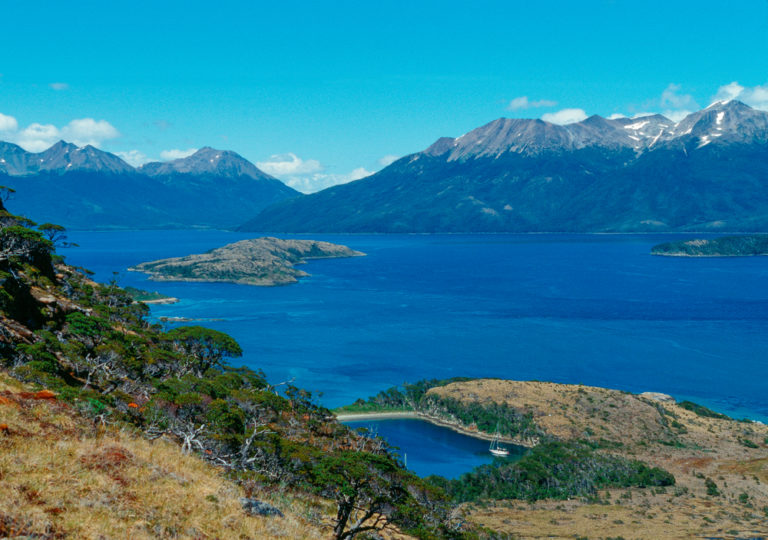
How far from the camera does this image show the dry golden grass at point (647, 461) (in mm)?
60625

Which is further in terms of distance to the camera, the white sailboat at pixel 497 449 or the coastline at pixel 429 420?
the coastline at pixel 429 420

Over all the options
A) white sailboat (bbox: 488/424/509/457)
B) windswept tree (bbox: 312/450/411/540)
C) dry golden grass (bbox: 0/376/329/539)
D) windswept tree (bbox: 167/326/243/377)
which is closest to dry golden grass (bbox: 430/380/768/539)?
white sailboat (bbox: 488/424/509/457)

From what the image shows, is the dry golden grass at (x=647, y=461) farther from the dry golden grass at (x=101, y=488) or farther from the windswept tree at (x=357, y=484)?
the dry golden grass at (x=101, y=488)

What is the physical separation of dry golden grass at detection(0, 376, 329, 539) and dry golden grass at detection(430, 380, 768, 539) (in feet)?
156

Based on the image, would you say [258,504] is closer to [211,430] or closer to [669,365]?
[211,430]

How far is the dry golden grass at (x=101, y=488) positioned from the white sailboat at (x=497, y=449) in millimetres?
85834


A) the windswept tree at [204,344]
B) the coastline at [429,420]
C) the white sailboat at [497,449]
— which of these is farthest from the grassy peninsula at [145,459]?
the coastline at [429,420]

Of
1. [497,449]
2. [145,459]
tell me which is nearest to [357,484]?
[145,459]

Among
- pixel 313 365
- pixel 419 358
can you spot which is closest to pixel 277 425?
pixel 313 365

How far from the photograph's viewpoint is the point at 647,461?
3489 inches

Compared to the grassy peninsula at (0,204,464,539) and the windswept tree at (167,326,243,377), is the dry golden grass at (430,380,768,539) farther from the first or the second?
the windswept tree at (167,326,243,377)

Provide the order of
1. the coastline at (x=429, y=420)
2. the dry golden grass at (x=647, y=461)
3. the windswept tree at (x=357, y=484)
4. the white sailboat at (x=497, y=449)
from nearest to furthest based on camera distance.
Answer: the windswept tree at (x=357, y=484), the dry golden grass at (x=647, y=461), the white sailboat at (x=497, y=449), the coastline at (x=429, y=420)

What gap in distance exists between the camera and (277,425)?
194ft

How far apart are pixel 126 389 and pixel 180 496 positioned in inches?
1264
